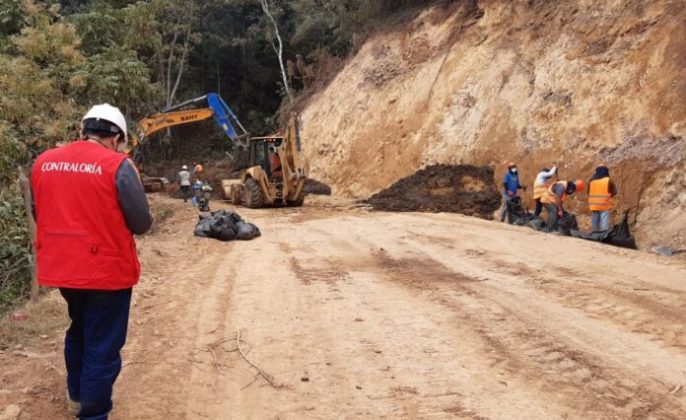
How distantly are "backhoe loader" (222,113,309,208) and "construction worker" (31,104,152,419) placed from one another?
48.9 ft

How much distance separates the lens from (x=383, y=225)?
13773 millimetres

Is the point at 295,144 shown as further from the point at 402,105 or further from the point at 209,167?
the point at 209,167

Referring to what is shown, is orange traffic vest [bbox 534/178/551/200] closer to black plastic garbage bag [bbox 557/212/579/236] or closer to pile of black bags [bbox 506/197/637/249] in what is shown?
pile of black bags [bbox 506/197/637/249]

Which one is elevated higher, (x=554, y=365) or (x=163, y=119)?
(x=163, y=119)

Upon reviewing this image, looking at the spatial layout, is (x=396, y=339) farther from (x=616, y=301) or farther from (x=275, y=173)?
(x=275, y=173)

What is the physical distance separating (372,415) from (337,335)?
167cm

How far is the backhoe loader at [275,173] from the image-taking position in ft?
61.2

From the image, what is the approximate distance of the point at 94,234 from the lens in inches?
133

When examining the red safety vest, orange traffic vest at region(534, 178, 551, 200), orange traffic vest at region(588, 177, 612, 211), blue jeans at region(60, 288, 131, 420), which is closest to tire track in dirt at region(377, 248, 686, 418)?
blue jeans at region(60, 288, 131, 420)

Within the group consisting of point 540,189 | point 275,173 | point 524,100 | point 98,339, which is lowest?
point 98,339

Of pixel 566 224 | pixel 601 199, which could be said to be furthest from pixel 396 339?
pixel 566 224

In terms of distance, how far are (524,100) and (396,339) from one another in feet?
49.8

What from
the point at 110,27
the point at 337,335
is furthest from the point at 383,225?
the point at 110,27

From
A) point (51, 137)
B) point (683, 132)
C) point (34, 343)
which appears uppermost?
point (683, 132)
